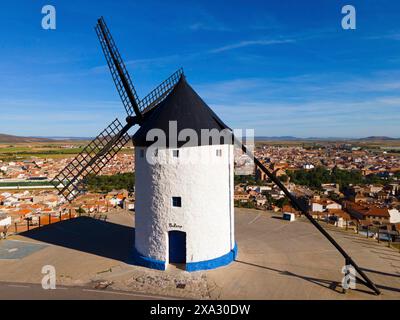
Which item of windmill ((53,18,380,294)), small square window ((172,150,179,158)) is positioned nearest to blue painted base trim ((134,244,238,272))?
windmill ((53,18,380,294))

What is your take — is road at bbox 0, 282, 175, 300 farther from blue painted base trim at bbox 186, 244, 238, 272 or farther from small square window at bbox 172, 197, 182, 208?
small square window at bbox 172, 197, 182, 208

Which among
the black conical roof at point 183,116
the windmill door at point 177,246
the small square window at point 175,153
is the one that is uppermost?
the black conical roof at point 183,116

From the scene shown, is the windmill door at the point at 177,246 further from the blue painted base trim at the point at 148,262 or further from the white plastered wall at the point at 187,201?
the blue painted base trim at the point at 148,262

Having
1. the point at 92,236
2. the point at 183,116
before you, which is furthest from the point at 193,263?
the point at 92,236

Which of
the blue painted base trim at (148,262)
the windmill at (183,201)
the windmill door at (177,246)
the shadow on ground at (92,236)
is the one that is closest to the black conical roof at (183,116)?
the windmill at (183,201)

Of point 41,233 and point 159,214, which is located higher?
point 159,214
